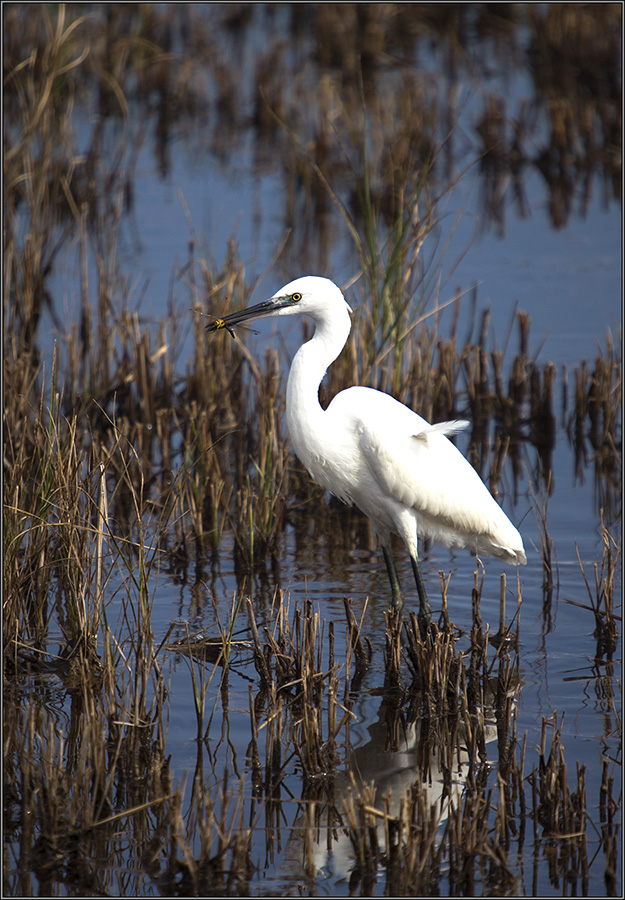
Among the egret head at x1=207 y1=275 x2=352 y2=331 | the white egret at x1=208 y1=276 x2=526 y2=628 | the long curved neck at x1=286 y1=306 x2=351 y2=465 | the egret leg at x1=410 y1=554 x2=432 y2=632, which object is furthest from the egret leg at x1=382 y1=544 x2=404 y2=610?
the egret head at x1=207 y1=275 x2=352 y2=331

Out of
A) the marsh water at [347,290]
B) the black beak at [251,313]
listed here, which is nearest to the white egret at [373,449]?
the black beak at [251,313]

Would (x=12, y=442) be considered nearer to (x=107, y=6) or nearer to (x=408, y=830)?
(x=408, y=830)

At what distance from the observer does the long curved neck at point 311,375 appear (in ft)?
14.4

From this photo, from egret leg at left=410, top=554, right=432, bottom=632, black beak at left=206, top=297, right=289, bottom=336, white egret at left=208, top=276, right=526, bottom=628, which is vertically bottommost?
egret leg at left=410, top=554, right=432, bottom=632

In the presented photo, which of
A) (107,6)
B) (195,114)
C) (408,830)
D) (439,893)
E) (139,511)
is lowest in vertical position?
(439,893)

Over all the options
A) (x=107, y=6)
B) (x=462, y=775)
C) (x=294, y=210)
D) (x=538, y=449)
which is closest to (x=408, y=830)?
(x=462, y=775)

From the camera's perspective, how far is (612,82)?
45.1ft

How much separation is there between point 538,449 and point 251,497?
8.18ft

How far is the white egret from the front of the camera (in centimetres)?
438

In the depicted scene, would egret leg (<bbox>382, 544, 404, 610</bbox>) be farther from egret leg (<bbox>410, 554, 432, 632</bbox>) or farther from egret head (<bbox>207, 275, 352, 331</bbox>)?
egret head (<bbox>207, 275, 352, 331</bbox>)

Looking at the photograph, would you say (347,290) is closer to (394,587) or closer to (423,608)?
(394,587)

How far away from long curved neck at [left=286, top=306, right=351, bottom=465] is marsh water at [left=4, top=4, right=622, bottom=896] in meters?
0.72

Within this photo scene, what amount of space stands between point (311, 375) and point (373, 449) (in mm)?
406

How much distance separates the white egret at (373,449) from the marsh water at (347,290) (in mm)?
396
